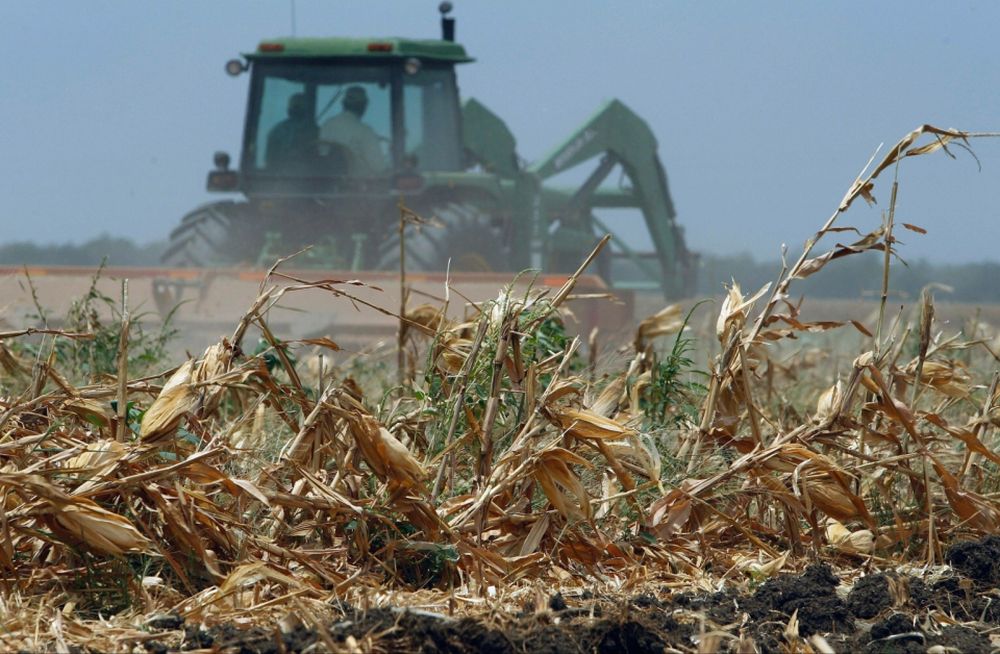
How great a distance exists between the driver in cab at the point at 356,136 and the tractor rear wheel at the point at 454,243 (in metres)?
0.58

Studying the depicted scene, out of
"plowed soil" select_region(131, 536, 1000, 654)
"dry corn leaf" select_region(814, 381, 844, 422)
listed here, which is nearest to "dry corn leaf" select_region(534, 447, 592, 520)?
"plowed soil" select_region(131, 536, 1000, 654)

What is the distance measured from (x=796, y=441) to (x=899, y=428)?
39cm

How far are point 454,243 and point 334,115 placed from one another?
160 cm

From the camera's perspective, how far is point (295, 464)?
2.30 m

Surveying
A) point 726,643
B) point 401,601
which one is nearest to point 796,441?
point 726,643

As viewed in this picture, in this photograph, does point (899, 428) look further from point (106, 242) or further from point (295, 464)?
point (106, 242)

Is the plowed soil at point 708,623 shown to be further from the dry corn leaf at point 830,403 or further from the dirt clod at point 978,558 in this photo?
the dry corn leaf at point 830,403

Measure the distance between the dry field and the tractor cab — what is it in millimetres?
7515

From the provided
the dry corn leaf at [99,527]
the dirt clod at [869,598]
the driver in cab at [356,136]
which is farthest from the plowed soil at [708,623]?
the driver in cab at [356,136]

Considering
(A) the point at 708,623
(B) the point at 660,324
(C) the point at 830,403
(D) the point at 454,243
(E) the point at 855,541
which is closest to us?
(A) the point at 708,623

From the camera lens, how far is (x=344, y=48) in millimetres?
10469

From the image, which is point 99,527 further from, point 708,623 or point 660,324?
point 660,324

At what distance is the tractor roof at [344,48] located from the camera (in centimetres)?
1038

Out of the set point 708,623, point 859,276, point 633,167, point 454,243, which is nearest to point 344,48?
point 454,243
